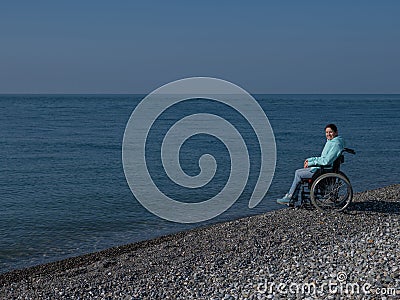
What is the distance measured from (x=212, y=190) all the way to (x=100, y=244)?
261 inches

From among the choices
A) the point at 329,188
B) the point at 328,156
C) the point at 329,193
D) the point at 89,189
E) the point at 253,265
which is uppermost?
the point at 328,156

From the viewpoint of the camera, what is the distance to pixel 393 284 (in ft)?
21.2

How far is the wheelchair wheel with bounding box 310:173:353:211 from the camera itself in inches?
447

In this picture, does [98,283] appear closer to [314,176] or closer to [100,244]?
[100,244]

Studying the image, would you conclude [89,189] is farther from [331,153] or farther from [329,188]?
[331,153]

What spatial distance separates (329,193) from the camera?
37.7ft

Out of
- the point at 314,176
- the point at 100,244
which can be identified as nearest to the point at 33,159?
the point at 100,244

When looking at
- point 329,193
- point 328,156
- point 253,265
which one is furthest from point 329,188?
point 253,265

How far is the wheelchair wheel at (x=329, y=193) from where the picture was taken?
1134cm

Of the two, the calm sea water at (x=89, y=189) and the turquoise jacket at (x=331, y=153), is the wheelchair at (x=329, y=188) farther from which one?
the calm sea water at (x=89, y=189)

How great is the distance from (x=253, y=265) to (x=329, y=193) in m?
3.65

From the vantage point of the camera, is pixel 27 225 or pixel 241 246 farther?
pixel 27 225

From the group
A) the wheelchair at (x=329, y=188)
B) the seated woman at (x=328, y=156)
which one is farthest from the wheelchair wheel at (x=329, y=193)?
the seated woman at (x=328, y=156)

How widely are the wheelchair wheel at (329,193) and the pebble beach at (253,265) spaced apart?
0.84 feet
